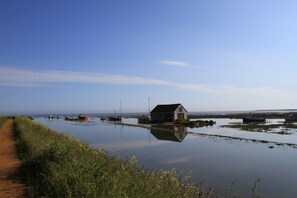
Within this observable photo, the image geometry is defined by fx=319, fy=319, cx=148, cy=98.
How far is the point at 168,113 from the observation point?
237 feet

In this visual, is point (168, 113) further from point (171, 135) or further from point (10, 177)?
point (10, 177)

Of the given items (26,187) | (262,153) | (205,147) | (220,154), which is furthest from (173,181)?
(205,147)

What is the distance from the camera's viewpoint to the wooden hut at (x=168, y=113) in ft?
235

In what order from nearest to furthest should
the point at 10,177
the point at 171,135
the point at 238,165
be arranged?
the point at 10,177 → the point at 238,165 → the point at 171,135

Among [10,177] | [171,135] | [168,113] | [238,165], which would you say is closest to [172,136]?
[171,135]

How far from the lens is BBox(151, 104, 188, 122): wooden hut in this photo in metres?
71.6

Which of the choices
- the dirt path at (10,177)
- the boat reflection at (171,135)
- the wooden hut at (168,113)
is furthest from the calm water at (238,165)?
the wooden hut at (168,113)

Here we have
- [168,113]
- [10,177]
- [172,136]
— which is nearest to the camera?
[10,177]

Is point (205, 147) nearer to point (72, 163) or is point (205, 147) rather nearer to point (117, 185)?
point (72, 163)

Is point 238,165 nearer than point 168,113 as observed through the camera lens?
Yes

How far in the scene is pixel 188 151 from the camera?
27578mm

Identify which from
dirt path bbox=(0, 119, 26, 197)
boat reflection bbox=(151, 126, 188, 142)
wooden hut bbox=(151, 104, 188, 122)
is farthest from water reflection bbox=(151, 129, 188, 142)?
wooden hut bbox=(151, 104, 188, 122)

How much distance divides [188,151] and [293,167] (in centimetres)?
933

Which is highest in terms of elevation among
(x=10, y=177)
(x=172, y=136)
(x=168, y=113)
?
(x=168, y=113)
